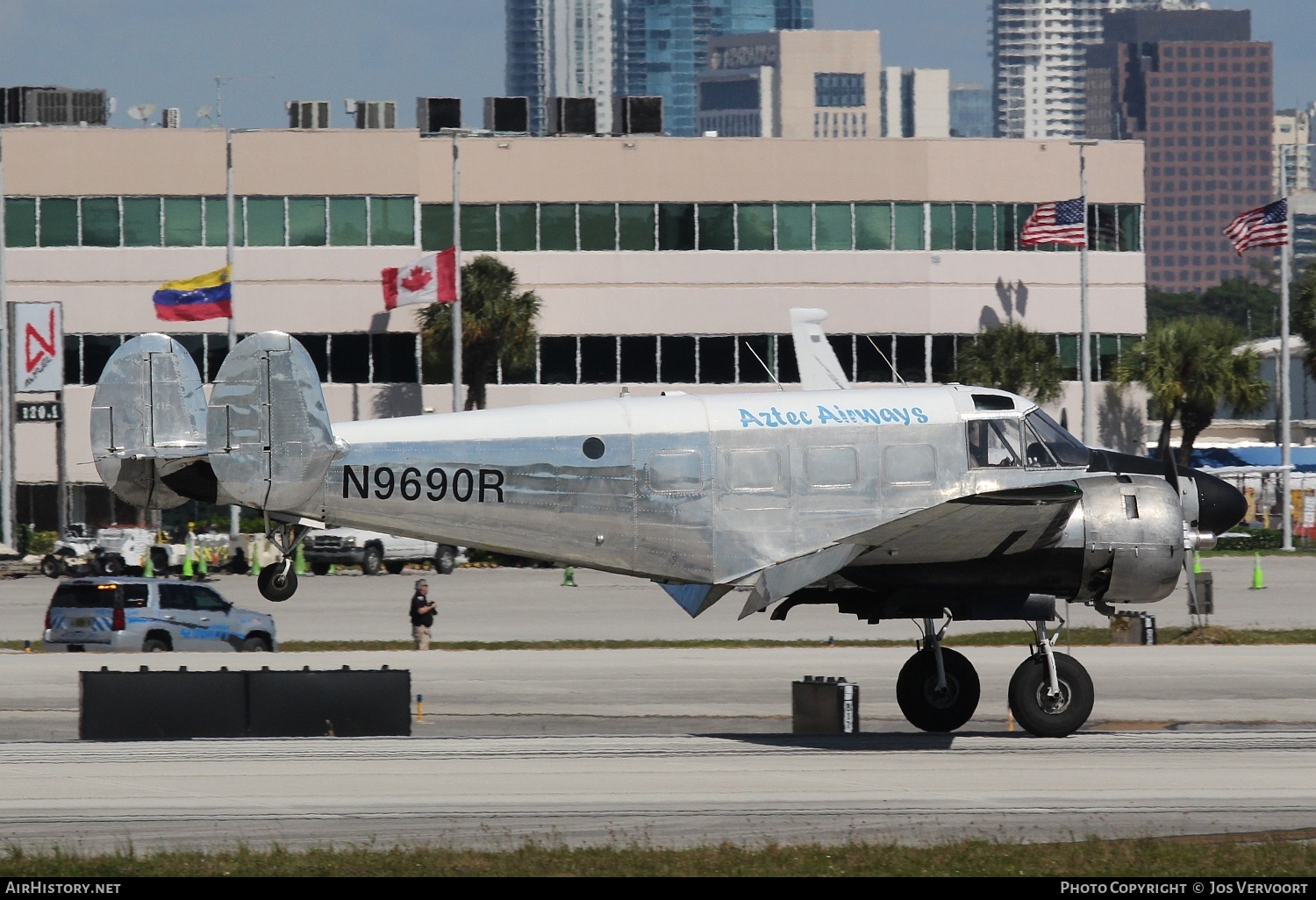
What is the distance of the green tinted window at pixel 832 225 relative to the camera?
228ft

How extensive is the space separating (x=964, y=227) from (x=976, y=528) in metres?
52.6

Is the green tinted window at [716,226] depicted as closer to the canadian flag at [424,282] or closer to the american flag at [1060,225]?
the american flag at [1060,225]

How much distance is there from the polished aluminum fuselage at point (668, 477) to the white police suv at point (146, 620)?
14.3 meters

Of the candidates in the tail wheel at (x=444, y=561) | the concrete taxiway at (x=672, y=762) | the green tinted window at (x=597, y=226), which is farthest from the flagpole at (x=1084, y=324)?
the concrete taxiway at (x=672, y=762)

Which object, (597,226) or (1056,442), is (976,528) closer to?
(1056,442)

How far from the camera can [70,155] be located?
66.2 m

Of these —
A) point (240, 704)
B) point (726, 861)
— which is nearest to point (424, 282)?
point (240, 704)

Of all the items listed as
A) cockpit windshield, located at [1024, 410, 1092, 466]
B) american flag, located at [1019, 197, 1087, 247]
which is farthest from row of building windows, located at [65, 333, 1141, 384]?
cockpit windshield, located at [1024, 410, 1092, 466]

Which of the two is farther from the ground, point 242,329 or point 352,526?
point 242,329

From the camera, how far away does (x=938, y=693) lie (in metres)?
21.4

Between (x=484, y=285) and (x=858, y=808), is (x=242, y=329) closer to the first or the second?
(x=484, y=285)
